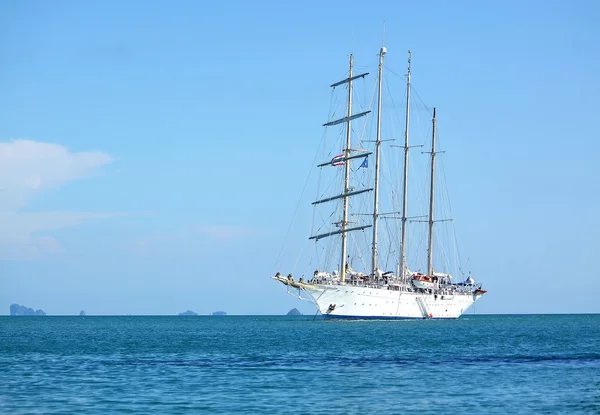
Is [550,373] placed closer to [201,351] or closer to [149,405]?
[149,405]

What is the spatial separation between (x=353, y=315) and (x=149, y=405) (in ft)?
314

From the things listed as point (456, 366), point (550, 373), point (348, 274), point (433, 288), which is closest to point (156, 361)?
point (456, 366)

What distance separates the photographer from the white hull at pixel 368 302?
13212 cm

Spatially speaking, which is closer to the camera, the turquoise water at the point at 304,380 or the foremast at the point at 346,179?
the turquoise water at the point at 304,380

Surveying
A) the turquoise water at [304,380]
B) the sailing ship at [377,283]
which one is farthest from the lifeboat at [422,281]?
the turquoise water at [304,380]

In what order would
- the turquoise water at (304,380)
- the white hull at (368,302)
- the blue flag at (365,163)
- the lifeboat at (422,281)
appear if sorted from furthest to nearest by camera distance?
the lifeboat at (422,281), the blue flag at (365,163), the white hull at (368,302), the turquoise water at (304,380)

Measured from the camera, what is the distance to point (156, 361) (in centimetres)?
6306

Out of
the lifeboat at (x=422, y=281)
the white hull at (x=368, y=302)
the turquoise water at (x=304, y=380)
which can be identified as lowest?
the turquoise water at (x=304, y=380)

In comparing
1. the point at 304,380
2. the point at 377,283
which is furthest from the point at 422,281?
the point at 304,380

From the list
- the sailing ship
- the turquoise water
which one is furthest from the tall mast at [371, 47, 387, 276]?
the turquoise water

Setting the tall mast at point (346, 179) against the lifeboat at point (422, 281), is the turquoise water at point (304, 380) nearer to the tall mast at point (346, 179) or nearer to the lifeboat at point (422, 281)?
the tall mast at point (346, 179)

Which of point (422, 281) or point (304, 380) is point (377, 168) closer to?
point (422, 281)

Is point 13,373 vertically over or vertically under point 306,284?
under

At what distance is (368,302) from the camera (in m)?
135
